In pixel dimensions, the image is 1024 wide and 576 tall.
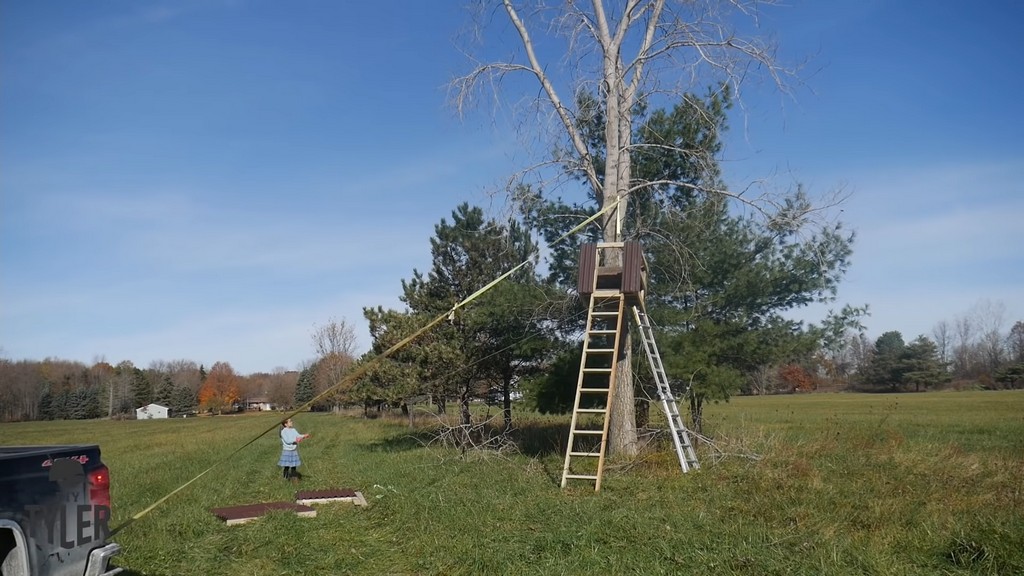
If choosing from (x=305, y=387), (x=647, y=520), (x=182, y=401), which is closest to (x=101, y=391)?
(x=182, y=401)

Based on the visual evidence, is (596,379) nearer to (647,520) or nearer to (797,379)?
(647,520)

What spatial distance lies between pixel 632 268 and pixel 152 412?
309ft

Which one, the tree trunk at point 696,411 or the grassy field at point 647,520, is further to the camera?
the tree trunk at point 696,411

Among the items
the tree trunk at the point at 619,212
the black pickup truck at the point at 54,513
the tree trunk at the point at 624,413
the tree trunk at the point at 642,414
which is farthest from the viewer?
the tree trunk at the point at 642,414

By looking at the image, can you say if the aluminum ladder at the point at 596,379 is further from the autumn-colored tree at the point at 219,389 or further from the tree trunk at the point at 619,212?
the autumn-colored tree at the point at 219,389

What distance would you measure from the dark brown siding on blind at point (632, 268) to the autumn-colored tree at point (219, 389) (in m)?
106

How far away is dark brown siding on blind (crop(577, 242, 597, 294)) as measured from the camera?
10961 mm

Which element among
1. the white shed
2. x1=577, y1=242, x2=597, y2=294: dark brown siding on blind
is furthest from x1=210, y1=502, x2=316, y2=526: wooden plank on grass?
the white shed

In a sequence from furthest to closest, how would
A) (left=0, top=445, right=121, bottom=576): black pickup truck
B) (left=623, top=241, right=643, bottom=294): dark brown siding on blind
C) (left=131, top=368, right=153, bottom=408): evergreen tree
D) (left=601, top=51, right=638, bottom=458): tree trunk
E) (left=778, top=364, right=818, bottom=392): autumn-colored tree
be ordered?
1. (left=778, top=364, right=818, bottom=392): autumn-colored tree
2. (left=131, top=368, right=153, bottom=408): evergreen tree
3. (left=601, top=51, right=638, bottom=458): tree trunk
4. (left=623, top=241, right=643, bottom=294): dark brown siding on blind
5. (left=0, top=445, right=121, bottom=576): black pickup truck

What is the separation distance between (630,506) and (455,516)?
208 cm

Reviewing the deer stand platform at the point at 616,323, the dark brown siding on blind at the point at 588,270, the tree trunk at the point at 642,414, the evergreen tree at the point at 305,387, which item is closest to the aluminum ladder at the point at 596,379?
the deer stand platform at the point at 616,323

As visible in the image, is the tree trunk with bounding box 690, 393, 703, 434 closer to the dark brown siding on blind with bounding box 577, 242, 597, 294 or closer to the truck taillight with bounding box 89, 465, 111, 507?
the dark brown siding on blind with bounding box 577, 242, 597, 294

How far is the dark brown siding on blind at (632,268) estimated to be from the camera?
34.7 feet

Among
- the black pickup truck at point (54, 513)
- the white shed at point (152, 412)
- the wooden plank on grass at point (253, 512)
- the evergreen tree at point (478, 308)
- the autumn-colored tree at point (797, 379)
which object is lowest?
the white shed at point (152, 412)
